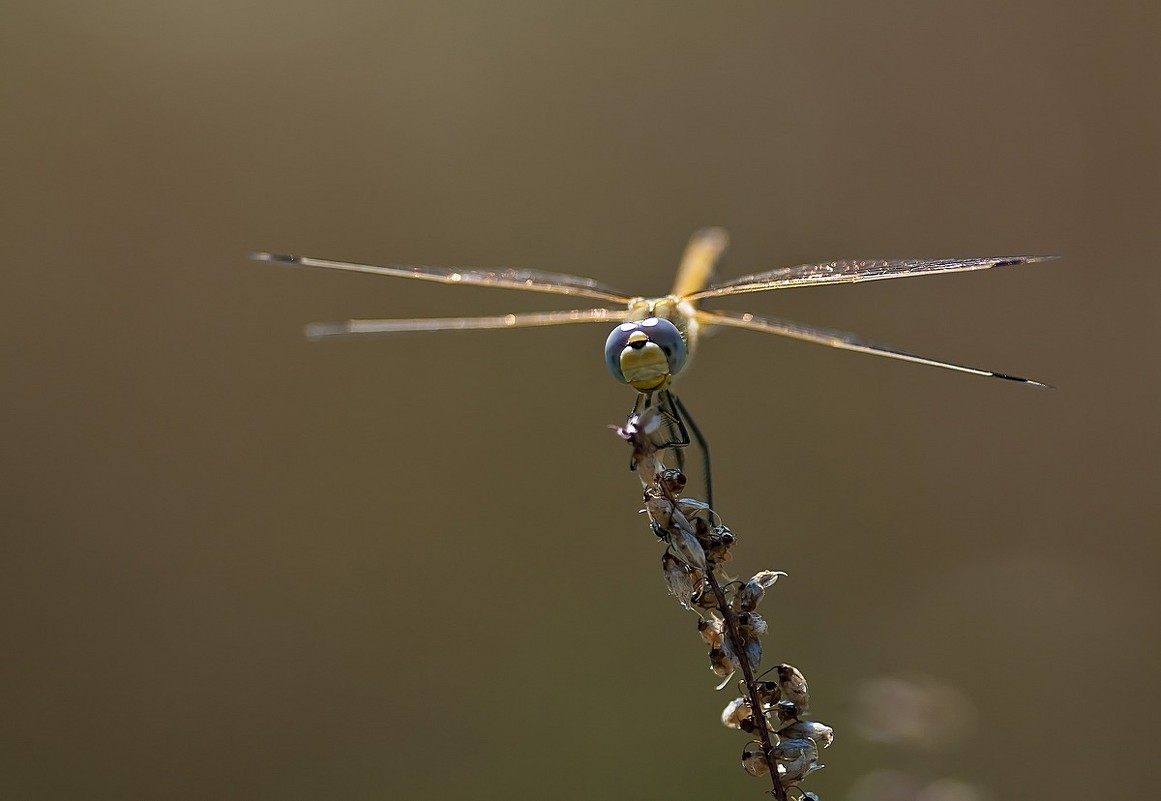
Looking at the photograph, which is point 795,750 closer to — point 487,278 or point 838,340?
point 838,340

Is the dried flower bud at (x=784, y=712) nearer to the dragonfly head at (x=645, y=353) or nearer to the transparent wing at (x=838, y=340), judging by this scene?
the transparent wing at (x=838, y=340)

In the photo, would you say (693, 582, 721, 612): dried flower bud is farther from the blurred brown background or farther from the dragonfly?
the blurred brown background

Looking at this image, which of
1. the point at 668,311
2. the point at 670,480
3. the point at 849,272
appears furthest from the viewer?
the point at 668,311

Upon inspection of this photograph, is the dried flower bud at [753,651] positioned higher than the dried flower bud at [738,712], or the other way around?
the dried flower bud at [753,651]

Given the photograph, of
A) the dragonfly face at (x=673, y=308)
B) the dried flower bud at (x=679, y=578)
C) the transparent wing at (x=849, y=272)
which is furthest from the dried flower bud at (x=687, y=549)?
the transparent wing at (x=849, y=272)

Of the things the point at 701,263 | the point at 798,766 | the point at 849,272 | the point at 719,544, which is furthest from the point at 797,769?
the point at 701,263

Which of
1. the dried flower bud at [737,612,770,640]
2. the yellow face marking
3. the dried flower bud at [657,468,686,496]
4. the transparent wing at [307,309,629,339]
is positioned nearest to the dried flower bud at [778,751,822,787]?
the dried flower bud at [737,612,770,640]

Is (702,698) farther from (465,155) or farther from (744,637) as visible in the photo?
(465,155)
